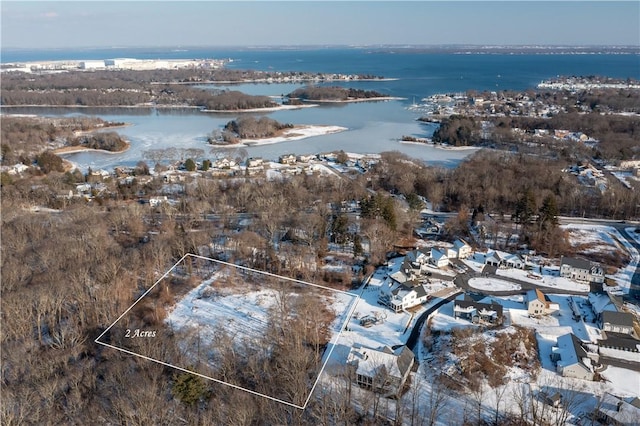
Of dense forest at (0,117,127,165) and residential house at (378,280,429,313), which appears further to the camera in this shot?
dense forest at (0,117,127,165)

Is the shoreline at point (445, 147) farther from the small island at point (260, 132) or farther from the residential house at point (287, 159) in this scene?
the residential house at point (287, 159)

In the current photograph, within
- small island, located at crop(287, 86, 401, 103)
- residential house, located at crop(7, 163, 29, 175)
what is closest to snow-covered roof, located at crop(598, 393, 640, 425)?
residential house, located at crop(7, 163, 29, 175)

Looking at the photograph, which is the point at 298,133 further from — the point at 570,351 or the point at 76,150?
the point at 570,351

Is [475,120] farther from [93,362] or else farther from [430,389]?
[93,362]

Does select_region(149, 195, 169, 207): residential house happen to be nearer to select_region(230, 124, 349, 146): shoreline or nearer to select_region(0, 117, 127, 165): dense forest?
select_region(0, 117, 127, 165): dense forest

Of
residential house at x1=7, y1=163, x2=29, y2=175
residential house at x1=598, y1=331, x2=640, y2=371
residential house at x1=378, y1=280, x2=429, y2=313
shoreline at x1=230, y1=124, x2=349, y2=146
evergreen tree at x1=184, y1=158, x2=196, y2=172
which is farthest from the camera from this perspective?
shoreline at x1=230, y1=124, x2=349, y2=146

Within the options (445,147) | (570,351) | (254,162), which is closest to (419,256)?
(570,351)

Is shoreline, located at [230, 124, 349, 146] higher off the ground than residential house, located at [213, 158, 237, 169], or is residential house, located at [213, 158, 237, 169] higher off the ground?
shoreline, located at [230, 124, 349, 146]
